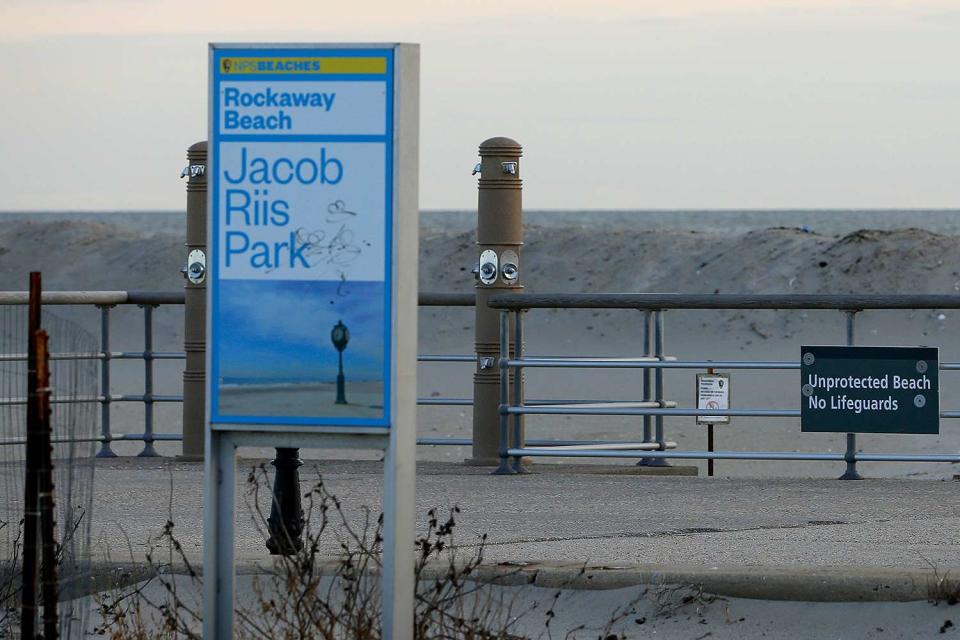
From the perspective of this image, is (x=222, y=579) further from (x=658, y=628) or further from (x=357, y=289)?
(x=658, y=628)

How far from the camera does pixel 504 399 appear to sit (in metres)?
9.89

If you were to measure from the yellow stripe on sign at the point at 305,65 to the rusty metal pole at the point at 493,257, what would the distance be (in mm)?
5710

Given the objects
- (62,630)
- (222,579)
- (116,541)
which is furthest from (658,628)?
(116,541)

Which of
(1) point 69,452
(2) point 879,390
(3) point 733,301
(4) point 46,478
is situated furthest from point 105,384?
(4) point 46,478

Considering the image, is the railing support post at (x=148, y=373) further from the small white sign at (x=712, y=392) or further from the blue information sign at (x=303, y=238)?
the blue information sign at (x=303, y=238)

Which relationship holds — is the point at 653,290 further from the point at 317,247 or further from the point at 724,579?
the point at 317,247

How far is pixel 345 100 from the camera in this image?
4.67 m

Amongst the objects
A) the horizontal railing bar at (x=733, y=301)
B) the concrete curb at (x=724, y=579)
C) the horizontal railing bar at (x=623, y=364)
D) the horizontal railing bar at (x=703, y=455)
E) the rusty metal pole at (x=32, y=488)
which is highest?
the horizontal railing bar at (x=733, y=301)

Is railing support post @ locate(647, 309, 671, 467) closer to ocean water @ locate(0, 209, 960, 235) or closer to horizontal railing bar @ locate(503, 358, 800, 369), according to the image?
horizontal railing bar @ locate(503, 358, 800, 369)

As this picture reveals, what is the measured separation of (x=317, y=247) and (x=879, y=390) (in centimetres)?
524

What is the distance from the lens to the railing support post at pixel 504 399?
32.4 feet

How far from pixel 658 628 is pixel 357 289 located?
1.92 m

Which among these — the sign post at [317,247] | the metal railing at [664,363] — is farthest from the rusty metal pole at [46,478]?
the metal railing at [664,363]

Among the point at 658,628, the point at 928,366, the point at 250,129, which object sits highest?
the point at 250,129
